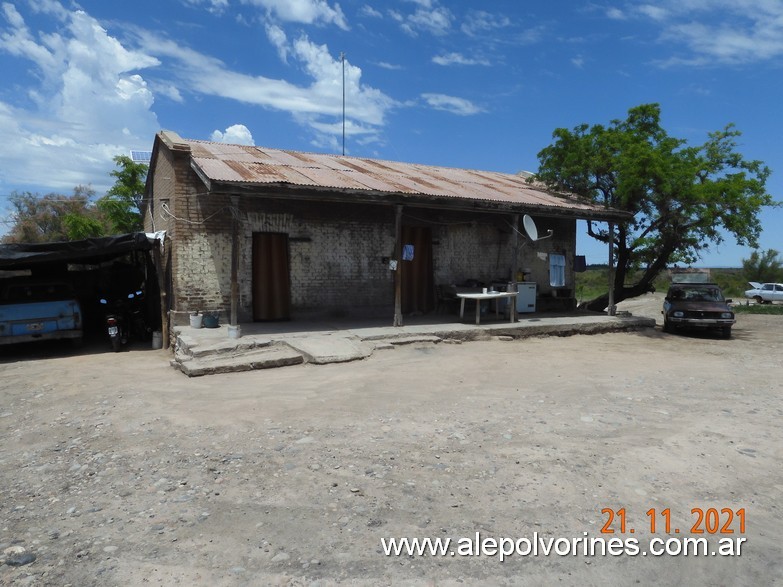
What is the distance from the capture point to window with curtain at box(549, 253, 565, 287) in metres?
15.8

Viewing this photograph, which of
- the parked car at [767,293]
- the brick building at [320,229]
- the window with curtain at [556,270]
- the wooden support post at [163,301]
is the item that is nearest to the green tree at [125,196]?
the brick building at [320,229]

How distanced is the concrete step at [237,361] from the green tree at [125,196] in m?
14.6

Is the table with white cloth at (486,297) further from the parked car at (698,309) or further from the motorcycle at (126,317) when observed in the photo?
the motorcycle at (126,317)

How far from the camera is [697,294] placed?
1501cm

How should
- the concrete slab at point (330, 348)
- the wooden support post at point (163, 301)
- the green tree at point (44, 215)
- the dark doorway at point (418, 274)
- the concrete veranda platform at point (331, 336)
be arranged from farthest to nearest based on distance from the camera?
1. the green tree at point (44, 215)
2. the dark doorway at point (418, 274)
3. the wooden support post at point (163, 301)
4. the concrete slab at point (330, 348)
5. the concrete veranda platform at point (331, 336)

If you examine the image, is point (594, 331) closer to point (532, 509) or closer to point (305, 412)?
point (305, 412)

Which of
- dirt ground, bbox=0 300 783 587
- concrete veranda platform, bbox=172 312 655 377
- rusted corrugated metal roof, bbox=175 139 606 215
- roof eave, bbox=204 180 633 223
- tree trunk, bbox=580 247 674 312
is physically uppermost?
rusted corrugated metal roof, bbox=175 139 606 215

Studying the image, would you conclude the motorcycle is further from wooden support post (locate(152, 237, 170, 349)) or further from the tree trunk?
the tree trunk

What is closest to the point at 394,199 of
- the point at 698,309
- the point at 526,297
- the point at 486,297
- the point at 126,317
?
the point at 486,297

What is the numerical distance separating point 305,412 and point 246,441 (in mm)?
1058

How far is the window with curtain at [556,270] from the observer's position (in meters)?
15.8

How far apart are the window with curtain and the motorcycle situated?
11394mm

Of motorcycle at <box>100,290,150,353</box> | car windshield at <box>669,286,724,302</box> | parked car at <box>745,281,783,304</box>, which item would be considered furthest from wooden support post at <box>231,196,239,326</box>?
parked car at <box>745,281,783,304</box>

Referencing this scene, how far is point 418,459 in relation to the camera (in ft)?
15.2
